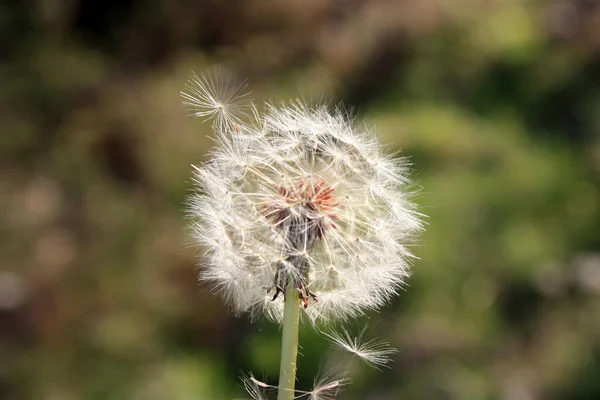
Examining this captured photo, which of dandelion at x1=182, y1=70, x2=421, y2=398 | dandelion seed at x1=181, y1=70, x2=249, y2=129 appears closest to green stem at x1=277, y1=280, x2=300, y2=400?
dandelion at x1=182, y1=70, x2=421, y2=398

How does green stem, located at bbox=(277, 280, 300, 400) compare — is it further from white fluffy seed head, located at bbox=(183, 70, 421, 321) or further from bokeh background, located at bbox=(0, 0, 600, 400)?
bokeh background, located at bbox=(0, 0, 600, 400)

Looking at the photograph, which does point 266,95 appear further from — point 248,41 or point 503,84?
point 503,84

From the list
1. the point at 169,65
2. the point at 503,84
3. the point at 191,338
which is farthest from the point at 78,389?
the point at 503,84

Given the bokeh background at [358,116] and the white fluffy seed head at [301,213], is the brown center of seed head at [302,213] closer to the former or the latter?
the white fluffy seed head at [301,213]

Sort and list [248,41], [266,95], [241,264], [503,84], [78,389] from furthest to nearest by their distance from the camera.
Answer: [248,41] → [503,84] → [266,95] → [78,389] → [241,264]

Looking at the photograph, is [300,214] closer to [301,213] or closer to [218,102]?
[301,213]
